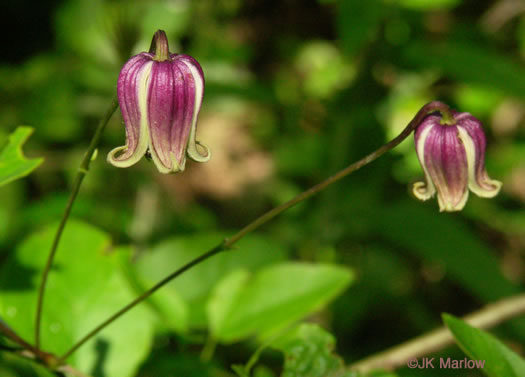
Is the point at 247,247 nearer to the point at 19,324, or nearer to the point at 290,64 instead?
the point at 19,324

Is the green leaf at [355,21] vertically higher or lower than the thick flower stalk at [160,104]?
higher

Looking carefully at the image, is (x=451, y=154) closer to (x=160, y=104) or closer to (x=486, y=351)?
(x=486, y=351)

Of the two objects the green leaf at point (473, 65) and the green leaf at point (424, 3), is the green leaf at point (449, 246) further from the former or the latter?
the green leaf at point (424, 3)

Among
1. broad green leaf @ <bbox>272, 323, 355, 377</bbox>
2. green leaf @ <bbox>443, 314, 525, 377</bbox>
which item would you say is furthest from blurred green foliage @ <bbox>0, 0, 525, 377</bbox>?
green leaf @ <bbox>443, 314, 525, 377</bbox>

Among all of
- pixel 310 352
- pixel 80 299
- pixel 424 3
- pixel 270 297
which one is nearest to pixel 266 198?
pixel 424 3

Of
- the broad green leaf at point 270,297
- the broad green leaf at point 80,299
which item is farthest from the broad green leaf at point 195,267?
the broad green leaf at point 80,299

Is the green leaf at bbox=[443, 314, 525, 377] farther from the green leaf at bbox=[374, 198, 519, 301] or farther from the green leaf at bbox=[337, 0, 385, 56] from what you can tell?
the green leaf at bbox=[374, 198, 519, 301]
